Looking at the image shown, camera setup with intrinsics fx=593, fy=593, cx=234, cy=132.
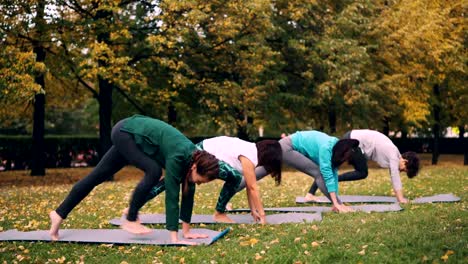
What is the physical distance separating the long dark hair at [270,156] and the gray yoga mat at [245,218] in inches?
26.0

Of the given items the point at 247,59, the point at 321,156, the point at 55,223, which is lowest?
the point at 55,223

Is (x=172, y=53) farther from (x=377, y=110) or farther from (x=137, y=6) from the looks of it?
(x=377, y=110)

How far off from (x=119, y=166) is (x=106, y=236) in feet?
2.87

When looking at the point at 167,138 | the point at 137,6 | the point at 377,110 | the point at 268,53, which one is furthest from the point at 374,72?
the point at 167,138

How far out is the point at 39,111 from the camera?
69.6ft

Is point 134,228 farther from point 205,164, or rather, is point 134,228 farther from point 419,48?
point 419,48

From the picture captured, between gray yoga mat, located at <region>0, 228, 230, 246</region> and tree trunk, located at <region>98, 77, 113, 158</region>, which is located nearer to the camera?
gray yoga mat, located at <region>0, 228, 230, 246</region>

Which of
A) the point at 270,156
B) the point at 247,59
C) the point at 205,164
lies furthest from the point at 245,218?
the point at 247,59

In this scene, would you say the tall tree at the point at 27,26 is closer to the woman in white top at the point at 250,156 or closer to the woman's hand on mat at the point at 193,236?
the woman in white top at the point at 250,156

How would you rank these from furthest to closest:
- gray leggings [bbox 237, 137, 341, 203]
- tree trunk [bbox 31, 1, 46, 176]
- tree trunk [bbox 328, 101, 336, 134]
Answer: tree trunk [bbox 328, 101, 336, 134] → tree trunk [bbox 31, 1, 46, 176] → gray leggings [bbox 237, 137, 341, 203]

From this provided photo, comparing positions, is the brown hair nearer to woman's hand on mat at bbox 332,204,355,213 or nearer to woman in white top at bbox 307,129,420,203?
woman in white top at bbox 307,129,420,203

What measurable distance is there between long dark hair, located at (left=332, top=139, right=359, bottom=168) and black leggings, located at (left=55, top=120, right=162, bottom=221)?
10.8 ft

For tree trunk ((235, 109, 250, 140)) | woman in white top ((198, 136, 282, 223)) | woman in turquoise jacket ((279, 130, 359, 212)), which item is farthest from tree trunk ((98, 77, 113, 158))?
woman in white top ((198, 136, 282, 223))

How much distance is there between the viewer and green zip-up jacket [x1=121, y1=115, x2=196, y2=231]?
6.38m
